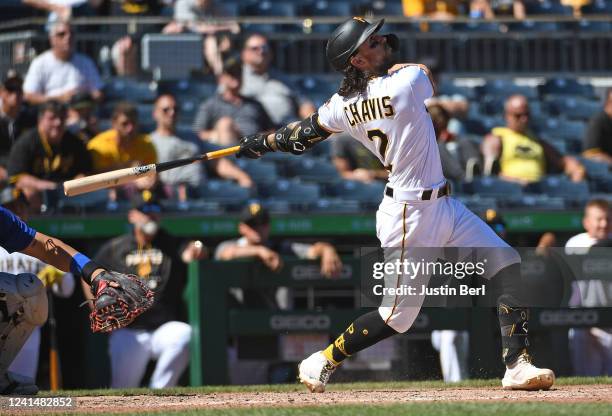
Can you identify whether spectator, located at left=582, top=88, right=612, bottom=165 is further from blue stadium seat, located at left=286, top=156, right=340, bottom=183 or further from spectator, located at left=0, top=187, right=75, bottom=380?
spectator, located at left=0, top=187, right=75, bottom=380

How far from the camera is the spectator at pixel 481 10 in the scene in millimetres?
14453

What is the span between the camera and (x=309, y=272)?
907cm

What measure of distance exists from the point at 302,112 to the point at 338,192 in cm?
119

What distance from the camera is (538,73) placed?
14.4m

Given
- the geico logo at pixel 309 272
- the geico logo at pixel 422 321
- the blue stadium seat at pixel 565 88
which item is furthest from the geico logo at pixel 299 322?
the blue stadium seat at pixel 565 88

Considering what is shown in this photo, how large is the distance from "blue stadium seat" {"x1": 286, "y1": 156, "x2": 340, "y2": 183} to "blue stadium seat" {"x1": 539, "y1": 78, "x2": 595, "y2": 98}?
383cm

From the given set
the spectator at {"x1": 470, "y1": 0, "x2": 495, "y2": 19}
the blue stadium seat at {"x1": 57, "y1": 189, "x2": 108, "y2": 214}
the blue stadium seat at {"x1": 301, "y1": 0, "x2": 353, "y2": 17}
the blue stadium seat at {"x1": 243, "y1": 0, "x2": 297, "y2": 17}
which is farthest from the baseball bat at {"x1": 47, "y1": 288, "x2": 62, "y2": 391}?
the spectator at {"x1": 470, "y1": 0, "x2": 495, "y2": 19}

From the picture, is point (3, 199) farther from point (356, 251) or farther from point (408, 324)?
point (408, 324)

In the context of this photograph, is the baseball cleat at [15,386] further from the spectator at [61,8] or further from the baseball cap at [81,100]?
the spectator at [61,8]

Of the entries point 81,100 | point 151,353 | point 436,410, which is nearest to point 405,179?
point 436,410

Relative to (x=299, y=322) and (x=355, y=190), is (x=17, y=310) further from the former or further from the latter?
(x=355, y=190)

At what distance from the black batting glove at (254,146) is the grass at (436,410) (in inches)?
59.8

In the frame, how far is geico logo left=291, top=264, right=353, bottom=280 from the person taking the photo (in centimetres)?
905

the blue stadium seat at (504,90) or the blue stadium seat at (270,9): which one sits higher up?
the blue stadium seat at (270,9)
